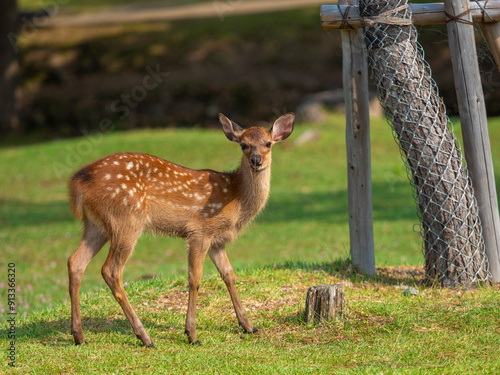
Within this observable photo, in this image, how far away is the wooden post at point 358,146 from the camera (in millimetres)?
6992

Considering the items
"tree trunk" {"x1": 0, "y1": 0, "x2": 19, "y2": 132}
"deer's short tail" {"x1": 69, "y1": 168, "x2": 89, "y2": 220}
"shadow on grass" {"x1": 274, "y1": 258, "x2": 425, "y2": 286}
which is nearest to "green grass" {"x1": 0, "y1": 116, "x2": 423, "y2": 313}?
"shadow on grass" {"x1": 274, "y1": 258, "x2": 425, "y2": 286}

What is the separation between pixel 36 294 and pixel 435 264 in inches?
210

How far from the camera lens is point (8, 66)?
25328 millimetres

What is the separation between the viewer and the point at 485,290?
6551 mm

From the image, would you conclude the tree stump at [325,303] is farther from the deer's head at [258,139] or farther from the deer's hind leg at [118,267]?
the deer's hind leg at [118,267]

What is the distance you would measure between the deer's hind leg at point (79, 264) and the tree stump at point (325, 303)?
75.5 inches

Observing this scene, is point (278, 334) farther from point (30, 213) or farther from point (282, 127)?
point (30, 213)

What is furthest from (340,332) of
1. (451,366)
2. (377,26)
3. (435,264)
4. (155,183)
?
(377,26)

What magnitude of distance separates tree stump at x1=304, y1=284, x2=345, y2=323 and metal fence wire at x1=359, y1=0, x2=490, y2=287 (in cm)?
142

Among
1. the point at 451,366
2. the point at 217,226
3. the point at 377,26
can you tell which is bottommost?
the point at 451,366

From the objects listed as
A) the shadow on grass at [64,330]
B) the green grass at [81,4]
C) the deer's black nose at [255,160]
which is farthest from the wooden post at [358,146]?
the green grass at [81,4]

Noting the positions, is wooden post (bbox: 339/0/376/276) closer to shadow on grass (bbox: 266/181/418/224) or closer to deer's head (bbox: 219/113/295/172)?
deer's head (bbox: 219/113/295/172)

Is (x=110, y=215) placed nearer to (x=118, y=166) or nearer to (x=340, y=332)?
(x=118, y=166)

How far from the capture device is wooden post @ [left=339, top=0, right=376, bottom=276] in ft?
22.9
